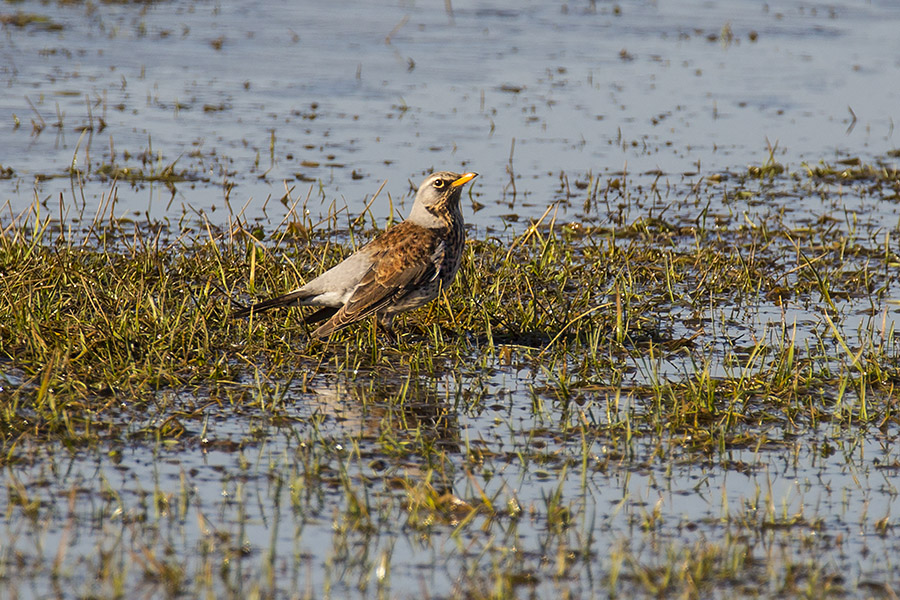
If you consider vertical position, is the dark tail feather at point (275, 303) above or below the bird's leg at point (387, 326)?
above

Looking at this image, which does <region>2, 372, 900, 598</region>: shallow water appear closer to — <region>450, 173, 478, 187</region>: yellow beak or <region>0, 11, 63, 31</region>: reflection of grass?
<region>450, 173, 478, 187</region>: yellow beak

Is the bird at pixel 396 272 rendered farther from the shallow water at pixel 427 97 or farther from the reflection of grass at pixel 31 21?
the reflection of grass at pixel 31 21

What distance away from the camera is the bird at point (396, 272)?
8.36 metres

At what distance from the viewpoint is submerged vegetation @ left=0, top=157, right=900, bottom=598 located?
17.9 ft

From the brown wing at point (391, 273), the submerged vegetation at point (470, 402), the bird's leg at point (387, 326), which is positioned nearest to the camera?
the submerged vegetation at point (470, 402)

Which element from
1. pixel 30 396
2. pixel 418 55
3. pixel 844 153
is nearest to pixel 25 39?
pixel 418 55

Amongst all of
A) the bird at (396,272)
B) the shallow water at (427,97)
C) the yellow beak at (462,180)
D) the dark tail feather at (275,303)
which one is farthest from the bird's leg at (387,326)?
the shallow water at (427,97)

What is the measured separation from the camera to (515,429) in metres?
7.20

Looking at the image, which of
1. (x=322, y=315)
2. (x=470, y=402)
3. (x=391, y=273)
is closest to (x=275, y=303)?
(x=322, y=315)

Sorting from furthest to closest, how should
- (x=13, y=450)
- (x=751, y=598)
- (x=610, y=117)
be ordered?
(x=610, y=117)
(x=13, y=450)
(x=751, y=598)

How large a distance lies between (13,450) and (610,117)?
41.7 ft

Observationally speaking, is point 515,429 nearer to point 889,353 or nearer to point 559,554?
point 559,554

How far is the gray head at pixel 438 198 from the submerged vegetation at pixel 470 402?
67cm

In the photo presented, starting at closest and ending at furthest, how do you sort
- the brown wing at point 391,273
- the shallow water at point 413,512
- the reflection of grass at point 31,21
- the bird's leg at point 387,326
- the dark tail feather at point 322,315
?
the shallow water at point 413,512
the brown wing at point 391,273
the dark tail feather at point 322,315
the bird's leg at point 387,326
the reflection of grass at point 31,21
